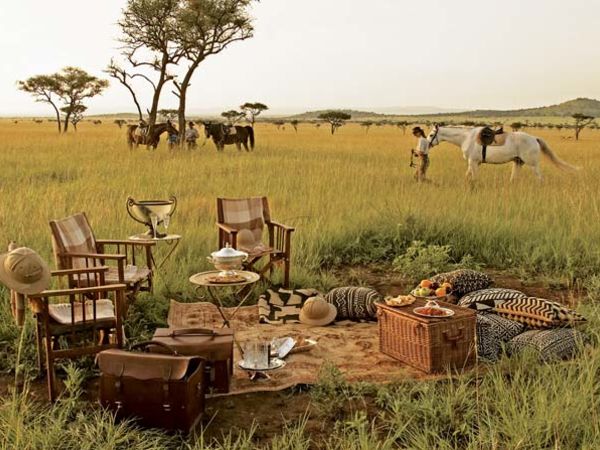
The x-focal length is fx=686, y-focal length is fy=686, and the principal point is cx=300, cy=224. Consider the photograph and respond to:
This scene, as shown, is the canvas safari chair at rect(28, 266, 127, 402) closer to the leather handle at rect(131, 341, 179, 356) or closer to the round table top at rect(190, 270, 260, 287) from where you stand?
the leather handle at rect(131, 341, 179, 356)

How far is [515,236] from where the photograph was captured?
23.9 ft

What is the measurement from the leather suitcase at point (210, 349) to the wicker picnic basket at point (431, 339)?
1.13 metres

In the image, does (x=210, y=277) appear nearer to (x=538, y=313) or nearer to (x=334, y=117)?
(x=538, y=313)

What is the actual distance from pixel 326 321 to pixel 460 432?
207 centimetres

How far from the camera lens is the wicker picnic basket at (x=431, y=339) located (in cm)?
418

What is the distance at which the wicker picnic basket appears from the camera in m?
4.18

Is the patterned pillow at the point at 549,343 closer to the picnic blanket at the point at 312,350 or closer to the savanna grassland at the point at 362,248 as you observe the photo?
the savanna grassland at the point at 362,248

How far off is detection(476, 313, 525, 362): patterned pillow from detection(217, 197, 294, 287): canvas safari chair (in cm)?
191

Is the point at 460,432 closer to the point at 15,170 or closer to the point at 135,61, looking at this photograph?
the point at 15,170

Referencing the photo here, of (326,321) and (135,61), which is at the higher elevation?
(135,61)

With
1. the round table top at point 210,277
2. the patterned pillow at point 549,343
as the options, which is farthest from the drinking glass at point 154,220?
the patterned pillow at point 549,343

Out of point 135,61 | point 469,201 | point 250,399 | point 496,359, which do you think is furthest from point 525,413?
point 135,61

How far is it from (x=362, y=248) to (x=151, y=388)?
4.22m

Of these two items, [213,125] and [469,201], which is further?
[213,125]
